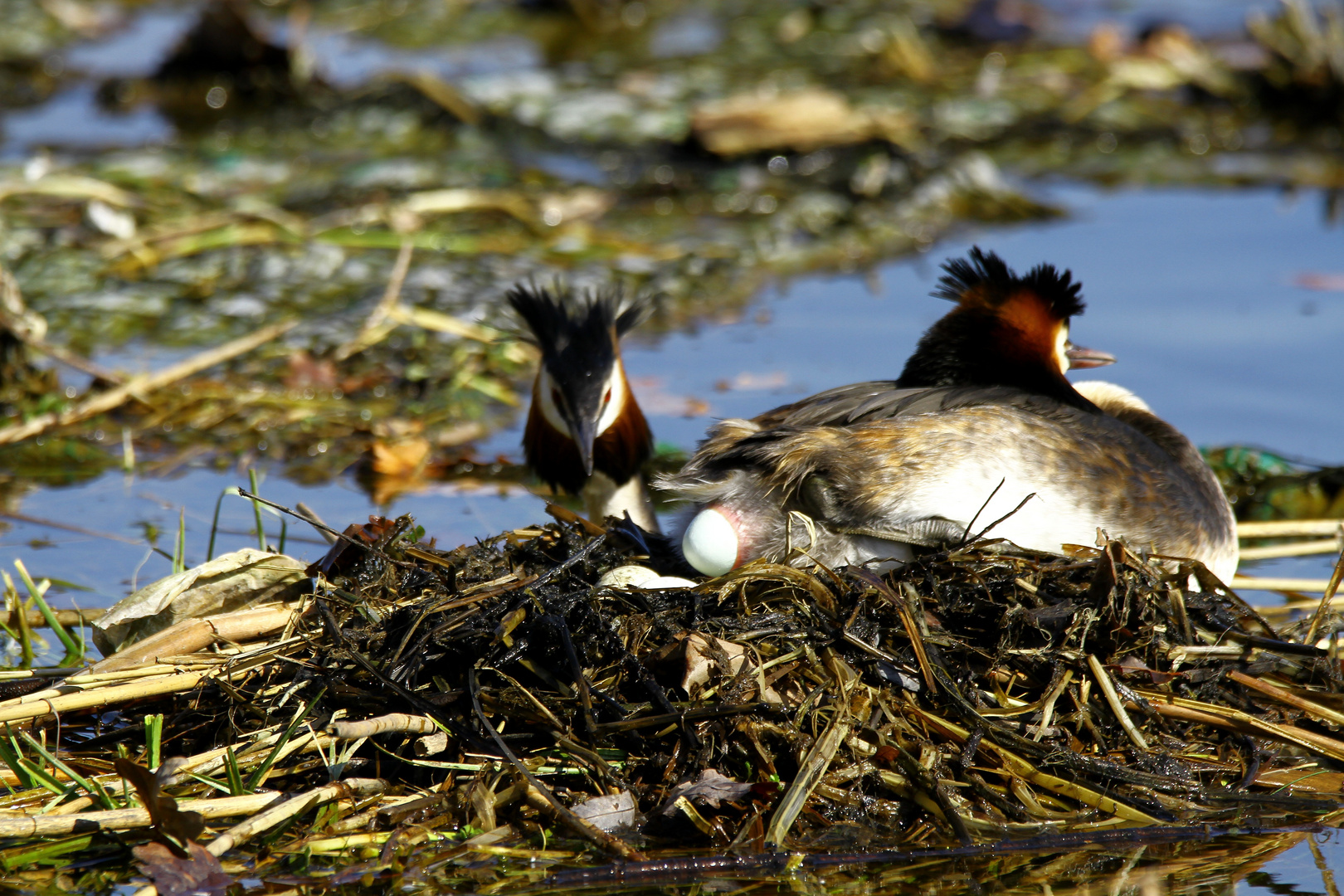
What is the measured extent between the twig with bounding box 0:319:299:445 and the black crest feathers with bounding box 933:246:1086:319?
3341mm

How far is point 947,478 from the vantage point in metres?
3.72

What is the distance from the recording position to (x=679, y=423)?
6004mm

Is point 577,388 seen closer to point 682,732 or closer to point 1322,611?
point 682,732

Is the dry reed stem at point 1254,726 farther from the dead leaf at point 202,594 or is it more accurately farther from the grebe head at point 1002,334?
the dead leaf at point 202,594

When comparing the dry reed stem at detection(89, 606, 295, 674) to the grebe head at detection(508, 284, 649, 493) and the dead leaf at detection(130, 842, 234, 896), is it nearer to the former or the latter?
the dead leaf at detection(130, 842, 234, 896)

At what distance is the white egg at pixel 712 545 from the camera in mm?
3729

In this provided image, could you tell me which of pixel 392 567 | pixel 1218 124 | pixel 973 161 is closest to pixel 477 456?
pixel 392 567

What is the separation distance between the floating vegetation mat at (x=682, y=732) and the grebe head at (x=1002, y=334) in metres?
0.76

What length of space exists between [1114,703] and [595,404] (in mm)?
1969

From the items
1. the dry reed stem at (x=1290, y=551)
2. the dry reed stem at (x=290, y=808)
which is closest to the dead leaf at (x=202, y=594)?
the dry reed stem at (x=290, y=808)

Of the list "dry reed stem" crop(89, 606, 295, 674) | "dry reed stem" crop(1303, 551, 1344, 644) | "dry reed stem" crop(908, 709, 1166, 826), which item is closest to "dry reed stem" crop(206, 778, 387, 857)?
"dry reed stem" crop(89, 606, 295, 674)

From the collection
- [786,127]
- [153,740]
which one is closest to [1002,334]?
[153,740]

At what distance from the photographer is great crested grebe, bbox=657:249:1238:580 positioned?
3727 mm

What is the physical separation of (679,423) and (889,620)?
8.45 ft
